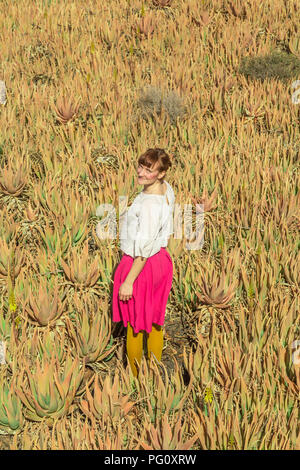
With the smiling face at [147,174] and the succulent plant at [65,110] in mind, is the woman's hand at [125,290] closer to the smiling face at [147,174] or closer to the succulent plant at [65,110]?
the smiling face at [147,174]

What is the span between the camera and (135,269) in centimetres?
248

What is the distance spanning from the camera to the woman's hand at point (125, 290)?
2.50 meters

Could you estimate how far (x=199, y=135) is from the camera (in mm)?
5348

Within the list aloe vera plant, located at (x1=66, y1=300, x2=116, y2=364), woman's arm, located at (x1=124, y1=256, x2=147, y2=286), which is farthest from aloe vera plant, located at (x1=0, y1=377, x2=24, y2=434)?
woman's arm, located at (x1=124, y1=256, x2=147, y2=286)

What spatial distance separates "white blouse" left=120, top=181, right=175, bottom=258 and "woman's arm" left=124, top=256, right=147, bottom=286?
3cm

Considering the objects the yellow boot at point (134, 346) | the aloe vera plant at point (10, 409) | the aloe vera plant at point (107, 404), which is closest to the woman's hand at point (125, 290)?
the yellow boot at point (134, 346)

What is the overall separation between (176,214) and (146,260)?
1.56m

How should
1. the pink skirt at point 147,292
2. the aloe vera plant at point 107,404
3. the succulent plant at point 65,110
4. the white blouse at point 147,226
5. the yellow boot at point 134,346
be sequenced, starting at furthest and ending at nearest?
the succulent plant at point 65,110 < the yellow boot at point 134,346 < the pink skirt at point 147,292 < the white blouse at point 147,226 < the aloe vera plant at point 107,404

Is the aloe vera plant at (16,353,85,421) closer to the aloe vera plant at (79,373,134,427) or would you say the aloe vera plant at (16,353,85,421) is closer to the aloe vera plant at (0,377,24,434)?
the aloe vera plant at (0,377,24,434)

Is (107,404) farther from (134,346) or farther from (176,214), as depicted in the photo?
(176,214)

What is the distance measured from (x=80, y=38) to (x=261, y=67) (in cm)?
298

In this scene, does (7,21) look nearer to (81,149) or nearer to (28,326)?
(81,149)

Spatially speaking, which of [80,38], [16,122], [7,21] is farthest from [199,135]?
[7,21]

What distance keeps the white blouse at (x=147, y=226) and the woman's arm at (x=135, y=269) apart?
0.09 ft
